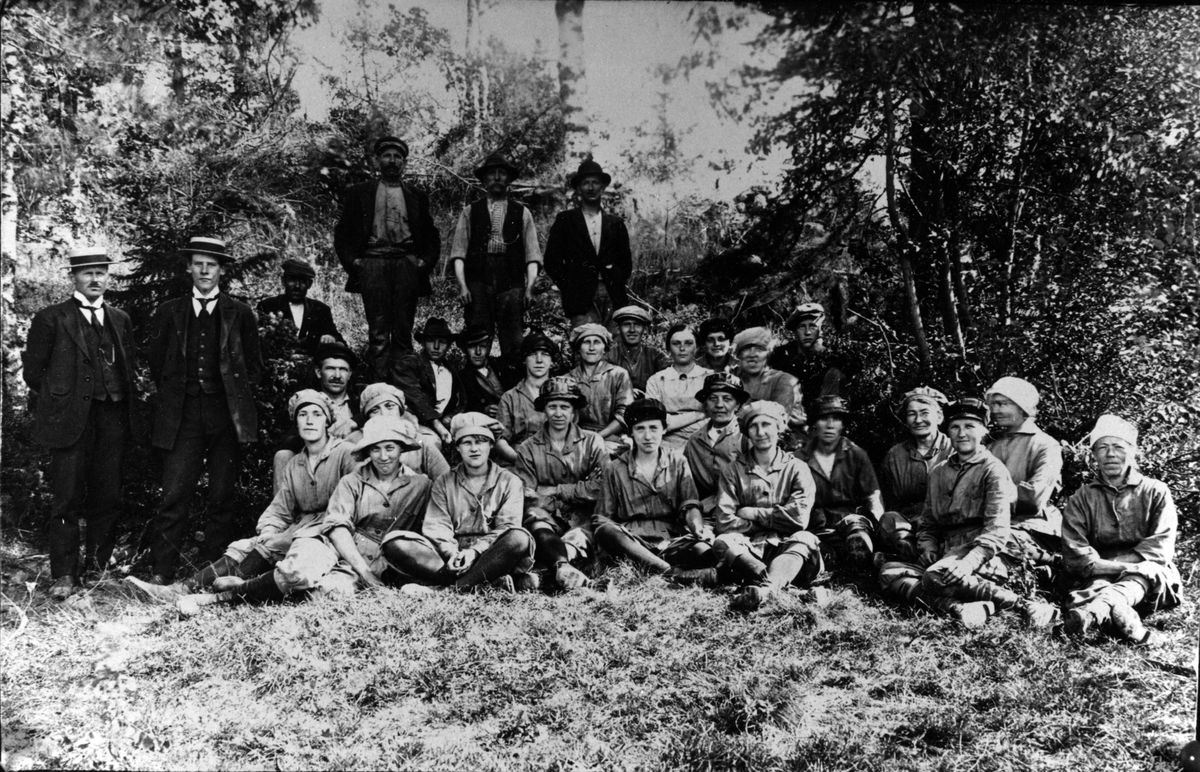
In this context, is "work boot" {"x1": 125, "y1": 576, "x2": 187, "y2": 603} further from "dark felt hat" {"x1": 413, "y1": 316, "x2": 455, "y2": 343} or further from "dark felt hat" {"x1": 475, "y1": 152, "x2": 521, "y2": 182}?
"dark felt hat" {"x1": 475, "y1": 152, "x2": 521, "y2": 182}

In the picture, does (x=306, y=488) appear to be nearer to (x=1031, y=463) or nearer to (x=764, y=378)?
(x=764, y=378)

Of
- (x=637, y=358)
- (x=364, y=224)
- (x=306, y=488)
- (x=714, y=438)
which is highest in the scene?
(x=364, y=224)

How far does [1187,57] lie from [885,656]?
338 centimetres

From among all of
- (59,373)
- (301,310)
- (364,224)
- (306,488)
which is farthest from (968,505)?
(59,373)

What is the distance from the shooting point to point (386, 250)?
4930 millimetres

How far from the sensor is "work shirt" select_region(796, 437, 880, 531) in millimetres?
4535

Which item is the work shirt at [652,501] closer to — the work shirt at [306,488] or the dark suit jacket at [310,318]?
the work shirt at [306,488]

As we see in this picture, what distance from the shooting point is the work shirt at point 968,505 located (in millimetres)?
4117

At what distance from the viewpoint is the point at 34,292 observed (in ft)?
14.5

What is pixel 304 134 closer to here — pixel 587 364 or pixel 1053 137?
A: pixel 587 364

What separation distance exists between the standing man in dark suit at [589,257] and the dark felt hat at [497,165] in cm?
32

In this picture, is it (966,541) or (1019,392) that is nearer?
(966,541)

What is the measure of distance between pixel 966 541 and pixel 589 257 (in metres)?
2.50

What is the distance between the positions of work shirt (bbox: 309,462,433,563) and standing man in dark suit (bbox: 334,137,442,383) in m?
0.74
